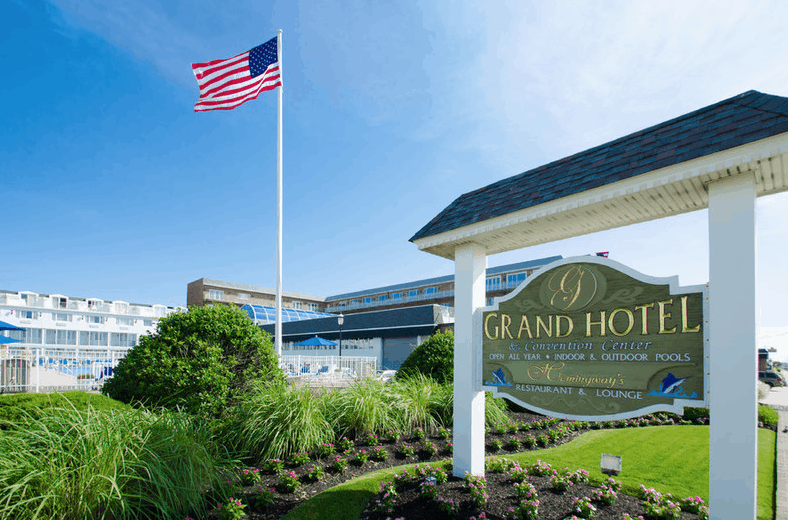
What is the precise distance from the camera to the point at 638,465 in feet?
22.5

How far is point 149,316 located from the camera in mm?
49406

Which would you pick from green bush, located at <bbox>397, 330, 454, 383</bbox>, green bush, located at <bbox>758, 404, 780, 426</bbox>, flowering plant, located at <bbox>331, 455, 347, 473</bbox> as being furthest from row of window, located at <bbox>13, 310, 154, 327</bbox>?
green bush, located at <bbox>758, 404, 780, 426</bbox>

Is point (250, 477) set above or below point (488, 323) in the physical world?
below

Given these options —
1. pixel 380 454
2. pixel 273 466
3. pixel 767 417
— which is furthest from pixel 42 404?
pixel 767 417

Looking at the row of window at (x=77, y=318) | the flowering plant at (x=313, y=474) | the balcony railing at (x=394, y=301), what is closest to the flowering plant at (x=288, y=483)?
the flowering plant at (x=313, y=474)

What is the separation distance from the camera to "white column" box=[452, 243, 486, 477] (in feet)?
18.0

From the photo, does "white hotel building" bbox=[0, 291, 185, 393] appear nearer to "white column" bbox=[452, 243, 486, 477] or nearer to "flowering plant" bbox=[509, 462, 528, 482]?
"white column" bbox=[452, 243, 486, 477]

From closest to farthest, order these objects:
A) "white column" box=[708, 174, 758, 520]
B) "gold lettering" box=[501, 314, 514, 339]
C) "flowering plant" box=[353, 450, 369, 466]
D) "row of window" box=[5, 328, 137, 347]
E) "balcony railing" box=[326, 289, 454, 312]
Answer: "white column" box=[708, 174, 758, 520]
"gold lettering" box=[501, 314, 514, 339]
"flowering plant" box=[353, 450, 369, 466]
"row of window" box=[5, 328, 137, 347]
"balcony railing" box=[326, 289, 454, 312]

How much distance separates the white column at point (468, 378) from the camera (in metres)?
5.49

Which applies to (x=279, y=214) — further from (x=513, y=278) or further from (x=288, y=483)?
(x=513, y=278)

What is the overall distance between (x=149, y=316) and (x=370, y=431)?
50.4 m

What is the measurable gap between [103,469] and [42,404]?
2.38 m

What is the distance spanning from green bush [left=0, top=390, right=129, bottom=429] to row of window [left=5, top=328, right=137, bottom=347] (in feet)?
136

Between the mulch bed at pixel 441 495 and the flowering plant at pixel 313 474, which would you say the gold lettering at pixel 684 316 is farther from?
the flowering plant at pixel 313 474
